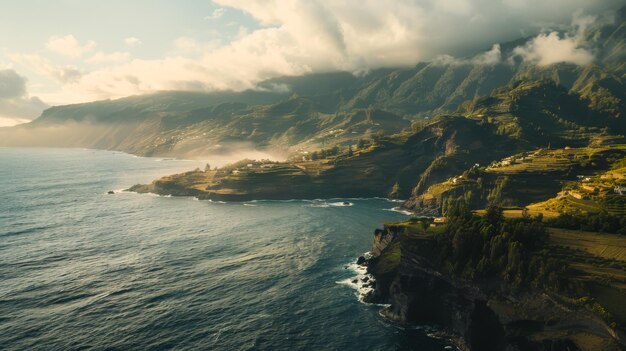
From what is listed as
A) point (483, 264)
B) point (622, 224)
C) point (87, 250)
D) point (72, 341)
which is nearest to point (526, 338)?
point (483, 264)

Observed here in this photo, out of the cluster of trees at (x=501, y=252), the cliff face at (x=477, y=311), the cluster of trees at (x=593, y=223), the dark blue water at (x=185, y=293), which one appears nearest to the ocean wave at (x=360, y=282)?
the dark blue water at (x=185, y=293)

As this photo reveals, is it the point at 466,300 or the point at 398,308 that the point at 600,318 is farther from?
the point at 398,308

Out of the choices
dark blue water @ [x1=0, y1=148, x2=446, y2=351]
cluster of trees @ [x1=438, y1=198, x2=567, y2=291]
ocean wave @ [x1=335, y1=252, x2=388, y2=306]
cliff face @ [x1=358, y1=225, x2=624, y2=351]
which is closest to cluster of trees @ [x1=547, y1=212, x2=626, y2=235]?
cluster of trees @ [x1=438, y1=198, x2=567, y2=291]

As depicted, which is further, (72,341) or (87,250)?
(87,250)

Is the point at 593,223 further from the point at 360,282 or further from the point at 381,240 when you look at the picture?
the point at 360,282

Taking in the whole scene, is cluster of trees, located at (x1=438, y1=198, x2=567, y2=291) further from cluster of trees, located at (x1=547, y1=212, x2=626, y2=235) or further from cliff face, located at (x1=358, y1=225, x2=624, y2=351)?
cluster of trees, located at (x1=547, y1=212, x2=626, y2=235)
